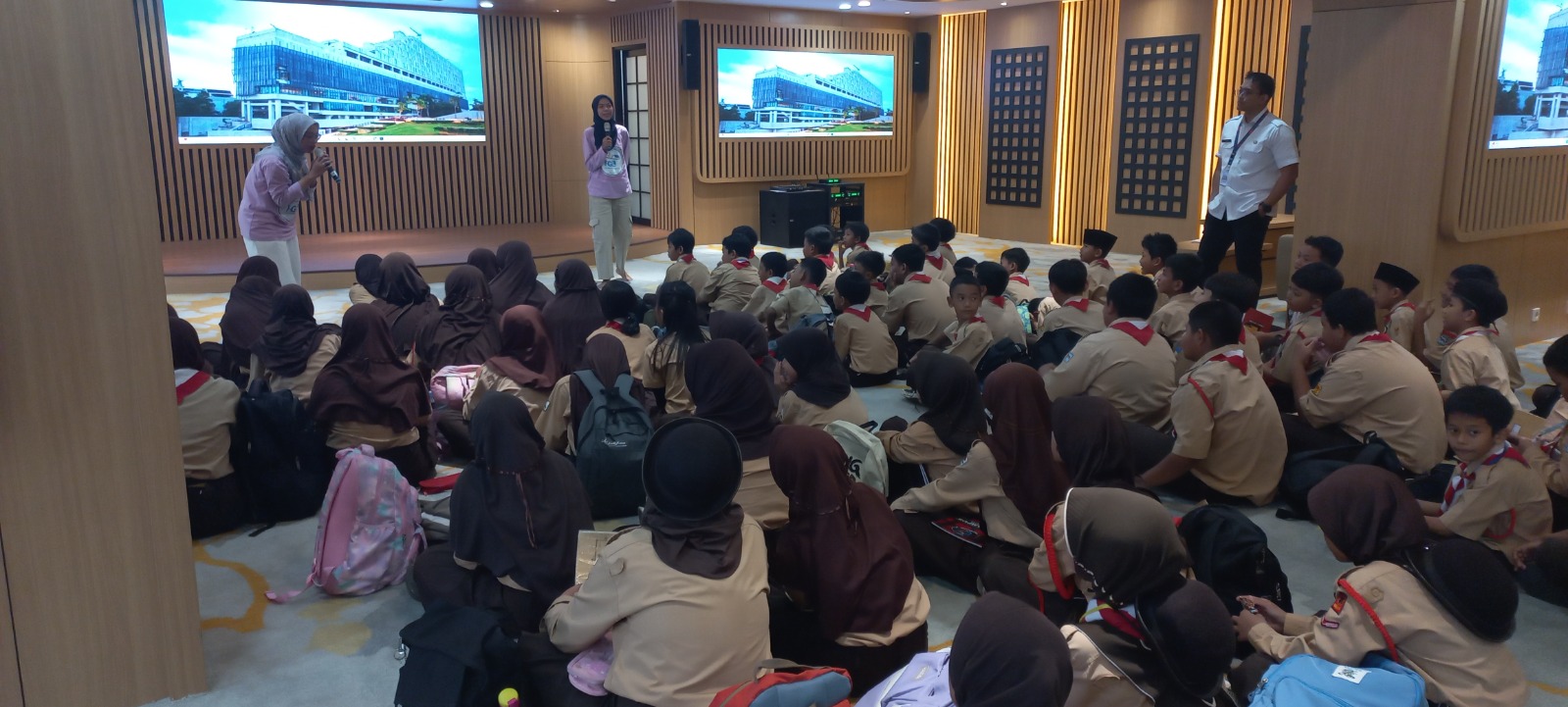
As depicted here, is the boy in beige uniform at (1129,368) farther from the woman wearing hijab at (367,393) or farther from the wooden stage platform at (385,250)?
the wooden stage platform at (385,250)

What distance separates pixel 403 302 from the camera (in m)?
5.85

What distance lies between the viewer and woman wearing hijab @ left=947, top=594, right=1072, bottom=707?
1753 millimetres

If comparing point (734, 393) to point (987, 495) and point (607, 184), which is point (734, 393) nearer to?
point (987, 495)

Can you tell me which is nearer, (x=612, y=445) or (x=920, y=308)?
(x=612, y=445)

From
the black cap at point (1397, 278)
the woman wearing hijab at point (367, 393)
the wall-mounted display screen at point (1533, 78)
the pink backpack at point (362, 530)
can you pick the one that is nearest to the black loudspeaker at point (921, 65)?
the wall-mounted display screen at point (1533, 78)

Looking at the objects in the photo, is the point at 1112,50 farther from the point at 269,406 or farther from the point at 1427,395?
the point at 269,406

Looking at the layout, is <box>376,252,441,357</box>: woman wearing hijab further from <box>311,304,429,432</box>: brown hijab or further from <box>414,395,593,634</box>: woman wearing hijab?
<box>414,395,593,634</box>: woman wearing hijab

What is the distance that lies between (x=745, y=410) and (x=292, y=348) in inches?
86.4

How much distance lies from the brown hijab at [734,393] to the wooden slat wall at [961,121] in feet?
34.6

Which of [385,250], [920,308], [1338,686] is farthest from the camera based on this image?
[385,250]

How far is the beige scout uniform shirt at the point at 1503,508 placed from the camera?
3.25 metres

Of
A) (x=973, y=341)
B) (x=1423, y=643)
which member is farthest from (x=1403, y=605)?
(x=973, y=341)

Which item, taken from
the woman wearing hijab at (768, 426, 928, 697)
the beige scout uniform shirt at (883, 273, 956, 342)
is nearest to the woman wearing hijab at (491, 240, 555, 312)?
the beige scout uniform shirt at (883, 273, 956, 342)

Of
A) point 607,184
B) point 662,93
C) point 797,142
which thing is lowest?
point 607,184
